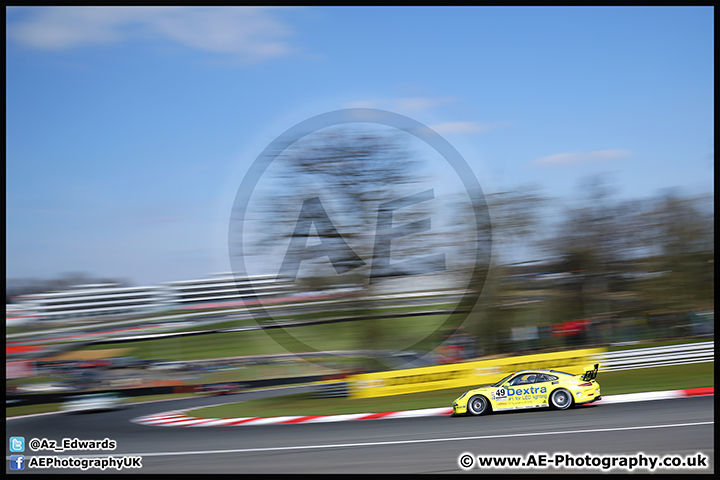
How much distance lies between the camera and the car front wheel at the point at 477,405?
9.18 meters

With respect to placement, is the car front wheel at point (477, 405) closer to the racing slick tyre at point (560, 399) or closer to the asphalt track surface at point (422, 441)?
the asphalt track surface at point (422, 441)

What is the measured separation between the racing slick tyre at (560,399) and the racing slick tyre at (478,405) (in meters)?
1.12

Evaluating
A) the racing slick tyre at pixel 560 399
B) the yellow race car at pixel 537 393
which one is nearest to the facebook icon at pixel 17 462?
the yellow race car at pixel 537 393

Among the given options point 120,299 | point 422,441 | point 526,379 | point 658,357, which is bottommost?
point 658,357

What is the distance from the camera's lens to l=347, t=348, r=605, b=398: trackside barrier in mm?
12539

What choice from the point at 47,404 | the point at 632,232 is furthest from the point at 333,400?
the point at 632,232

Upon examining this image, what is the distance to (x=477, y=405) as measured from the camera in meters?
9.23

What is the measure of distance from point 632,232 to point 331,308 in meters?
11.3

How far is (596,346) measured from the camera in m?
16.8

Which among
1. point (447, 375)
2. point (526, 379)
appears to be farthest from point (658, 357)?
point (526, 379)

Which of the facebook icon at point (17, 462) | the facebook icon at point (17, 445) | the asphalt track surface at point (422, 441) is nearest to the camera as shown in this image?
the asphalt track surface at point (422, 441)

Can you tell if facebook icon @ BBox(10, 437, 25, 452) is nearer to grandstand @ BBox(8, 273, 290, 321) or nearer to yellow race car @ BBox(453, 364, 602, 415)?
yellow race car @ BBox(453, 364, 602, 415)

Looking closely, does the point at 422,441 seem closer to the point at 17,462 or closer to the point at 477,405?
the point at 477,405

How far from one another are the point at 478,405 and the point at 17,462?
7082 mm
